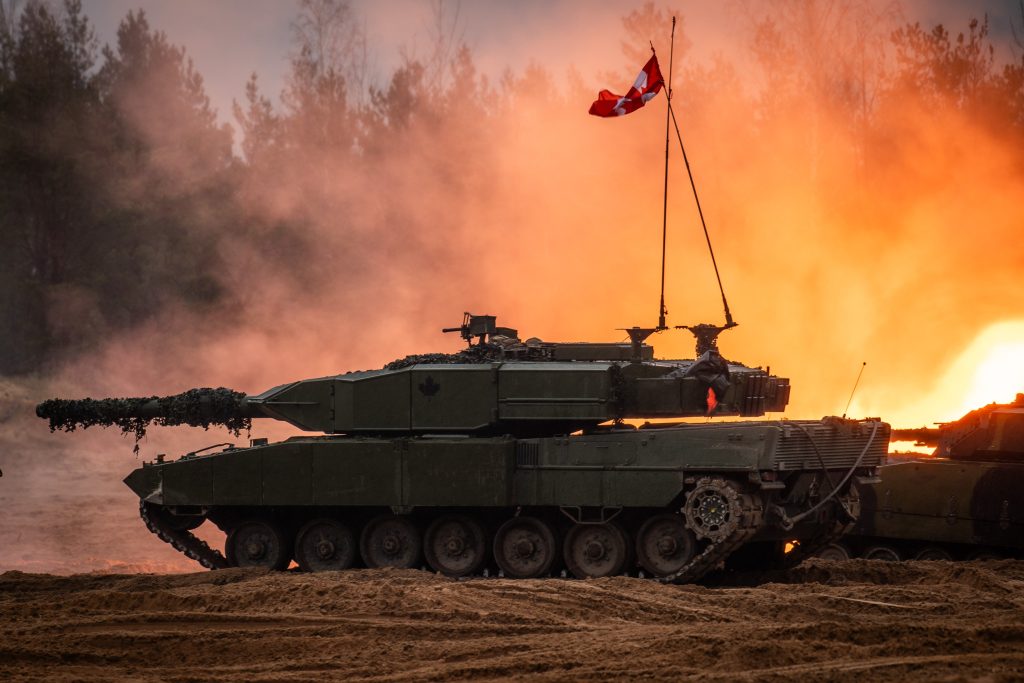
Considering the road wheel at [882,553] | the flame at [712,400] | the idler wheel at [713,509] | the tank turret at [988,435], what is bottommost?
the road wheel at [882,553]

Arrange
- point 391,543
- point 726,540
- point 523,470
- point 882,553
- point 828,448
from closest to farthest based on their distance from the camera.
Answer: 1. point 726,540
2. point 828,448
3. point 523,470
4. point 391,543
5. point 882,553

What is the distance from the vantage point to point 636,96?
21359 mm

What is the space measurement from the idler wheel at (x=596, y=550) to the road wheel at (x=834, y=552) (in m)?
3.85

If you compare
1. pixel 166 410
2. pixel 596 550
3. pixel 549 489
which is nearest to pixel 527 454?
pixel 549 489

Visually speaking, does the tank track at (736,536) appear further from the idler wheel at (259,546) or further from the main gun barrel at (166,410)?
the main gun barrel at (166,410)

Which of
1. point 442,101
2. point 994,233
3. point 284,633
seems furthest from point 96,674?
point 442,101

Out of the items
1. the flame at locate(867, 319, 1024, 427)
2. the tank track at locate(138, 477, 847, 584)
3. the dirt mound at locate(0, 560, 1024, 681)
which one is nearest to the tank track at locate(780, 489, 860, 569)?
the tank track at locate(138, 477, 847, 584)

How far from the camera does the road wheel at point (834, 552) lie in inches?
823

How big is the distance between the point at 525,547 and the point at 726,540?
2.80 meters

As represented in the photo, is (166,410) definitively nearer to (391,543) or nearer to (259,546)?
(259,546)

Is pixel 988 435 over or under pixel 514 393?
under

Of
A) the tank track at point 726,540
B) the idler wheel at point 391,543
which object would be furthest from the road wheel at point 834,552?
the idler wheel at point 391,543

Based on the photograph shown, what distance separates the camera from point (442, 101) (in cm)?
4747

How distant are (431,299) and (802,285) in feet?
37.2
